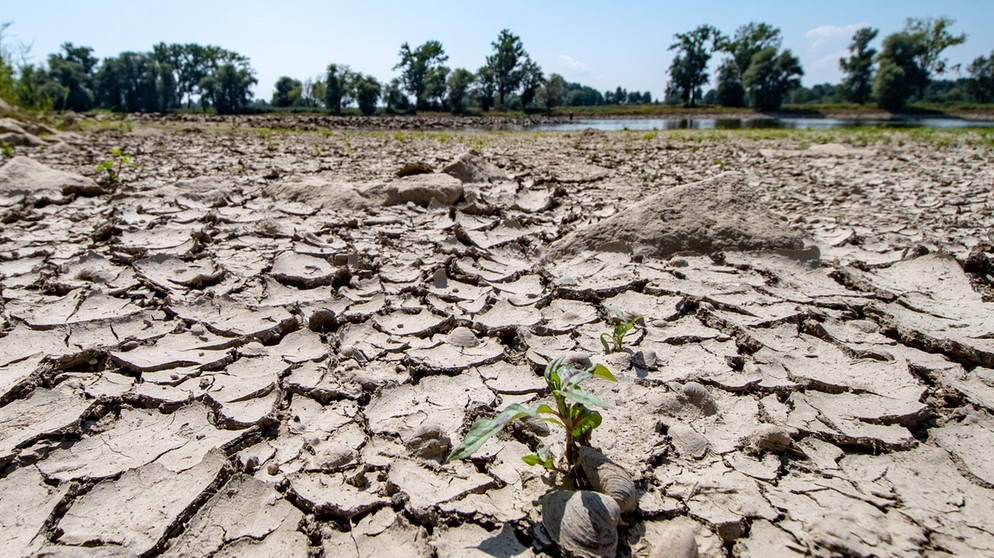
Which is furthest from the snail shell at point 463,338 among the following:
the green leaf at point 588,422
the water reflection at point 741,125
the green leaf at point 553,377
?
the water reflection at point 741,125

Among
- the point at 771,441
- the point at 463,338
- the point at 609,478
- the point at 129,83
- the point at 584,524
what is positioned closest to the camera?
the point at 584,524

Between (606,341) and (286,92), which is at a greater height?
(286,92)

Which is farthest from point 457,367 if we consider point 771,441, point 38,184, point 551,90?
point 551,90

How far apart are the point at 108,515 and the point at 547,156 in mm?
6531

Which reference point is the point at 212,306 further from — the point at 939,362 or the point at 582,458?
the point at 939,362

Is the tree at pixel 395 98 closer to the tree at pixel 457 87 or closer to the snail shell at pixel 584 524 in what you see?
the tree at pixel 457 87

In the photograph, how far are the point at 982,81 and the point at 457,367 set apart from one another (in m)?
68.9

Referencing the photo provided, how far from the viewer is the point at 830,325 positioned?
2.33m

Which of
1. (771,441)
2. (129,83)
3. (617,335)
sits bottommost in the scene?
(771,441)

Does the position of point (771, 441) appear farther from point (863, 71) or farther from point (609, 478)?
point (863, 71)

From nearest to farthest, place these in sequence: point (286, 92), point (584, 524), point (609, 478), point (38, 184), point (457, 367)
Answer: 1. point (584, 524)
2. point (609, 478)
3. point (457, 367)
4. point (38, 184)
5. point (286, 92)

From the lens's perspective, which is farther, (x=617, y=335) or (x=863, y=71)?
(x=863, y=71)

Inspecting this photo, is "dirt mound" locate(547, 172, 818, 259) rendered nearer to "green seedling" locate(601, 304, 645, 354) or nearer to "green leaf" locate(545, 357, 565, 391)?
"green seedling" locate(601, 304, 645, 354)

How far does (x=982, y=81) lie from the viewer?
50219mm
